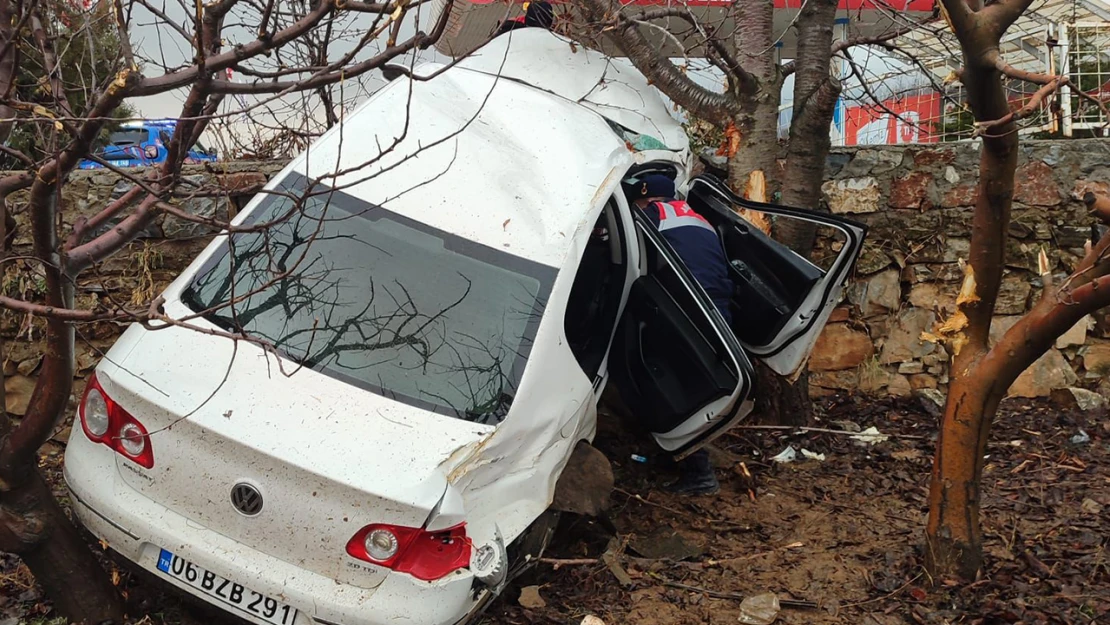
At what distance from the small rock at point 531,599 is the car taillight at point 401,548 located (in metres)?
0.84

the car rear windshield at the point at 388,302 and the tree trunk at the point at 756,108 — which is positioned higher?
the tree trunk at the point at 756,108

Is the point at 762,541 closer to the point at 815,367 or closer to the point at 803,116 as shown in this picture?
the point at 815,367

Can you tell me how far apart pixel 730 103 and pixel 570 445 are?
2.77 metres

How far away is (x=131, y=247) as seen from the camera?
575 centimetres

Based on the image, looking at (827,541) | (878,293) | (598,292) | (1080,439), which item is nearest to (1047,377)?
(1080,439)

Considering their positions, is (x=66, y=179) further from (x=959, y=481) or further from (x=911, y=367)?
(x=911, y=367)

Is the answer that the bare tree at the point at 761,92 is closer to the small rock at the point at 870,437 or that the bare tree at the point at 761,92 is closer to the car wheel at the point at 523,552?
the small rock at the point at 870,437

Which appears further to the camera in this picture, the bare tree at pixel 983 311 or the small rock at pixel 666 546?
the small rock at pixel 666 546

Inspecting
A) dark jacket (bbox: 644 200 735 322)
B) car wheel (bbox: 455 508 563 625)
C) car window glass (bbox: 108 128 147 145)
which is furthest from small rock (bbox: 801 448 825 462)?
car window glass (bbox: 108 128 147 145)

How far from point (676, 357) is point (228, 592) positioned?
2.40 metres

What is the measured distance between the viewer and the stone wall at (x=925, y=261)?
638 centimetres

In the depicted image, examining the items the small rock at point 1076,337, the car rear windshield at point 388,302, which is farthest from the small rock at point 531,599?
the small rock at point 1076,337

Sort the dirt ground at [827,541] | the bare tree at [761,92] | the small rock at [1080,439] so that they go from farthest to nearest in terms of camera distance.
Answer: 1. the small rock at [1080,439]
2. the bare tree at [761,92]
3. the dirt ground at [827,541]

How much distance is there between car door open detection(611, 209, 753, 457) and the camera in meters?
4.30
